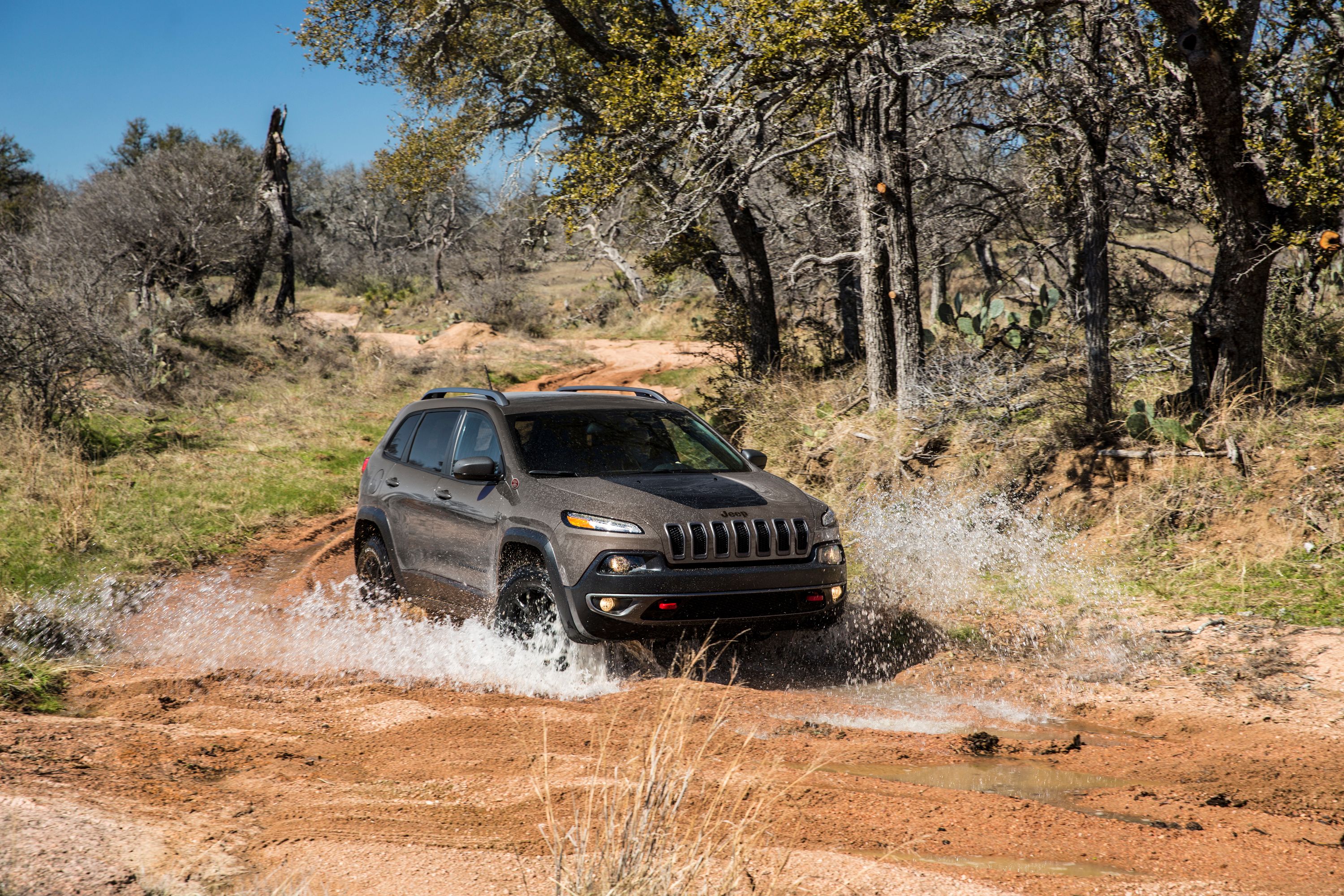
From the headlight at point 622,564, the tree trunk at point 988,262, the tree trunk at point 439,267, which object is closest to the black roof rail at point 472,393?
the headlight at point 622,564

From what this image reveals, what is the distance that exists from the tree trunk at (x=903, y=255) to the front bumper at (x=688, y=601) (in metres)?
5.77

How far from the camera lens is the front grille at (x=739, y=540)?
18.3ft

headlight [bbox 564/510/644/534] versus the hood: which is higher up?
the hood

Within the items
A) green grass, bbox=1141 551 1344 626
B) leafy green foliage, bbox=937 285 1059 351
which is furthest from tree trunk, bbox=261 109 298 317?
green grass, bbox=1141 551 1344 626

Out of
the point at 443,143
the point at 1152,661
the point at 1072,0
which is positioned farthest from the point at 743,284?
the point at 1152,661

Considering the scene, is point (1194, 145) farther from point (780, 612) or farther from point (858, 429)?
point (780, 612)

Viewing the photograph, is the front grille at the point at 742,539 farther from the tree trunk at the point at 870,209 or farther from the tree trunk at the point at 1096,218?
the tree trunk at the point at 870,209

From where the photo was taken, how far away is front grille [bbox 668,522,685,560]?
5.54m

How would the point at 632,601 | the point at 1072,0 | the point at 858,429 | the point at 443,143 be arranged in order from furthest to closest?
1. the point at 443,143
2. the point at 858,429
3. the point at 1072,0
4. the point at 632,601

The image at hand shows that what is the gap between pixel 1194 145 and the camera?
9.42 metres

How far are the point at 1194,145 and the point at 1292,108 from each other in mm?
889

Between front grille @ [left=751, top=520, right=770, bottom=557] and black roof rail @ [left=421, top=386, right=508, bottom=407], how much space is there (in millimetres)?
1987

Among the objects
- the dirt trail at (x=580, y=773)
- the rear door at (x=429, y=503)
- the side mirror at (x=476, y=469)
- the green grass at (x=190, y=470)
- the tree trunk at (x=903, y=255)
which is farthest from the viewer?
the tree trunk at (x=903, y=255)

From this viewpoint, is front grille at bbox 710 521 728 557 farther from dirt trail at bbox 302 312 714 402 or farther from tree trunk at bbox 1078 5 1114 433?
dirt trail at bbox 302 312 714 402
